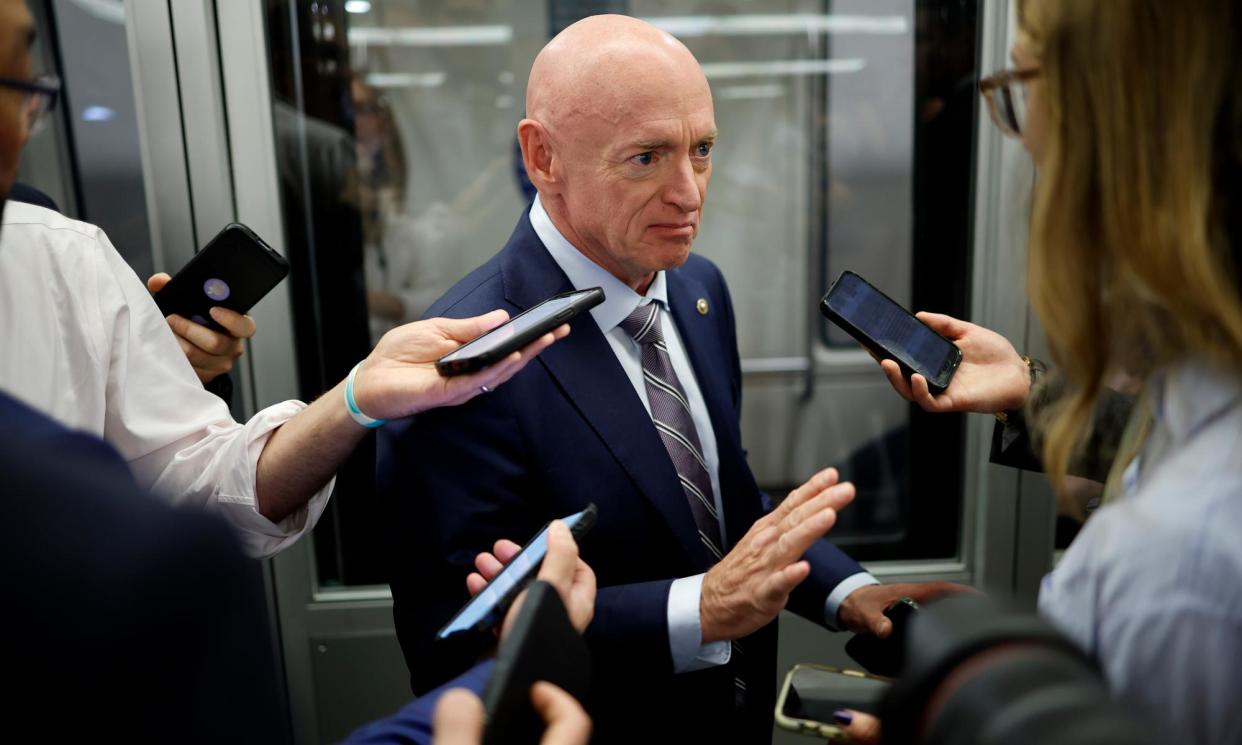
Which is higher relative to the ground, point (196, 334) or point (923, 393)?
A: point (196, 334)

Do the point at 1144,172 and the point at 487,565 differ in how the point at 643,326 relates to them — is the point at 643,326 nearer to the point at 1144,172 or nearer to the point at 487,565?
the point at 487,565

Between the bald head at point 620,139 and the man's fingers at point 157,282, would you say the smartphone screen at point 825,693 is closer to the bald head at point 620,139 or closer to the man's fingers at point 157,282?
the bald head at point 620,139

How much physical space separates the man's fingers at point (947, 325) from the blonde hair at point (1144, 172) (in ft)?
2.32

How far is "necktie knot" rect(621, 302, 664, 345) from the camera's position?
143 cm

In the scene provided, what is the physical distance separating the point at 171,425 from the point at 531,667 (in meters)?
0.78

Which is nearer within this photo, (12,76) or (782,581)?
(12,76)

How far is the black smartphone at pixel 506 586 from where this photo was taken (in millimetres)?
964

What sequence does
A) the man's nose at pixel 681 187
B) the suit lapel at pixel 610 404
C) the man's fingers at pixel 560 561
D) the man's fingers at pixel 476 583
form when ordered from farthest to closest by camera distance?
the man's nose at pixel 681 187 → the suit lapel at pixel 610 404 → the man's fingers at pixel 476 583 → the man's fingers at pixel 560 561

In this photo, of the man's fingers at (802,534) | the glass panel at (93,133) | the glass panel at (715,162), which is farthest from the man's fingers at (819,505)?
the glass panel at (93,133)

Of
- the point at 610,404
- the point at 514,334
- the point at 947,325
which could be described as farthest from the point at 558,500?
the point at 947,325

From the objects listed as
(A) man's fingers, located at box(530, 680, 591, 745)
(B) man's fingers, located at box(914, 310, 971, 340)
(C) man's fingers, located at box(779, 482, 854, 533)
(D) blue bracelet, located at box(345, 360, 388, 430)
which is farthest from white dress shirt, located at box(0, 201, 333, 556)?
(B) man's fingers, located at box(914, 310, 971, 340)

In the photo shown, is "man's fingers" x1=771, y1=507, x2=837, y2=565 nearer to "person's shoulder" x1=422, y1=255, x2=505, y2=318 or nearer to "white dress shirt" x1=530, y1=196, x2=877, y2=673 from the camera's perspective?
"white dress shirt" x1=530, y1=196, x2=877, y2=673

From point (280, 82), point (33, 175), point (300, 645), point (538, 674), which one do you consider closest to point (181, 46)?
point (280, 82)

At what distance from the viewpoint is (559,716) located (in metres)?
0.73
